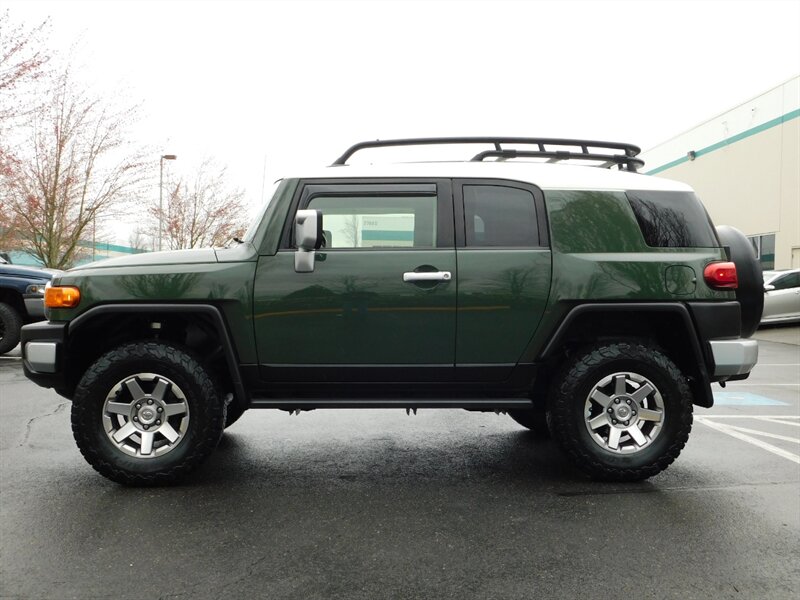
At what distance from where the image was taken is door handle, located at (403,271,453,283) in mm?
3938

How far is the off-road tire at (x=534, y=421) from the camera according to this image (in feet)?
17.3

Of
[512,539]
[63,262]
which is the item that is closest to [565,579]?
[512,539]

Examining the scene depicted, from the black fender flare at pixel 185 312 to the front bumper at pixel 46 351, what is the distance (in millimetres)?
99

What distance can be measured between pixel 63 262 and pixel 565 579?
733 inches

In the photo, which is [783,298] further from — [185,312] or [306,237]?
[185,312]

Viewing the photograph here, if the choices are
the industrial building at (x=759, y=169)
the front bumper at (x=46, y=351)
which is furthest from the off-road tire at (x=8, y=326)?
the industrial building at (x=759, y=169)

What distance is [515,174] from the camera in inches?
166

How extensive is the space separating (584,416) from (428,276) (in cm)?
127

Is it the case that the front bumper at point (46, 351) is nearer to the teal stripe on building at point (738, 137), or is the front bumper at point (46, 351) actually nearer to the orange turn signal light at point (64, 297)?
the orange turn signal light at point (64, 297)

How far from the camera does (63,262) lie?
60.2 ft

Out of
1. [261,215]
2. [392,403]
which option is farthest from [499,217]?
[261,215]

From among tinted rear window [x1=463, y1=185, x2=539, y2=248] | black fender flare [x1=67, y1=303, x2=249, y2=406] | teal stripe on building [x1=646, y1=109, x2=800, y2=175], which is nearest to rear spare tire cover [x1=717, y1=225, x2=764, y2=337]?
tinted rear window [x1=463, y1=185, x2=539, y2=248]

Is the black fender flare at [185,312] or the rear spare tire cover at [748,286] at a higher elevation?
the rear spare tire cover at [748,286]

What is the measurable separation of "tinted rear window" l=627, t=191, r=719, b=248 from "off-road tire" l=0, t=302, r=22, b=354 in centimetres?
869
